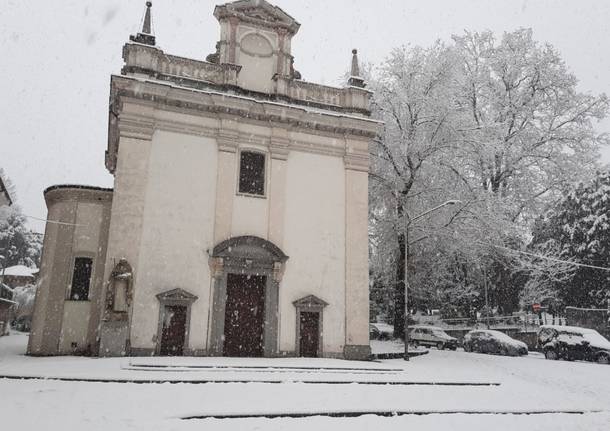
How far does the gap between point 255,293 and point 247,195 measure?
3.50m

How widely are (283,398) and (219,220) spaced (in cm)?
851

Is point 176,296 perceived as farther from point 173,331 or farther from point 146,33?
point 146,33

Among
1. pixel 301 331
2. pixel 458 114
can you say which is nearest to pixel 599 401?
pixel 301 331

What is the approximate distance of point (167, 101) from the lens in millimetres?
17969

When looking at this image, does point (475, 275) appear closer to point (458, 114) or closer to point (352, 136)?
point (458, 114)

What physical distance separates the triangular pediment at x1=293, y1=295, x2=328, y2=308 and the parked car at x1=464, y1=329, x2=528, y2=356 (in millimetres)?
12630

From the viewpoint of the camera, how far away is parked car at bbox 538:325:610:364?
882 inches

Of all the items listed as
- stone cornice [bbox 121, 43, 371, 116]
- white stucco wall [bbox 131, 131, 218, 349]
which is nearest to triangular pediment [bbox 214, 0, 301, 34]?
stone cornice [bbox 121, 43, 371, 116]

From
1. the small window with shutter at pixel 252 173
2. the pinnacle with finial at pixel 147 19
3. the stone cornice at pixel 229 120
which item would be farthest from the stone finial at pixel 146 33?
the small window with shutter at pixel 252 173

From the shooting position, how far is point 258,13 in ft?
65.8

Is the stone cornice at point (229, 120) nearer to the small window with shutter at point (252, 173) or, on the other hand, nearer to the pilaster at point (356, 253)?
the pilaster at point (356, 253)

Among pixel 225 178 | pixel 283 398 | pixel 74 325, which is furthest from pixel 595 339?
pixel 74 325

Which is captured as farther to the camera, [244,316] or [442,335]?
[442,335]

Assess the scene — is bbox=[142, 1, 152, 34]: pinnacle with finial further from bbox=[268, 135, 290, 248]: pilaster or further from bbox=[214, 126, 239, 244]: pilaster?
bbox=[268, 135, 290, 248]: pilaster
